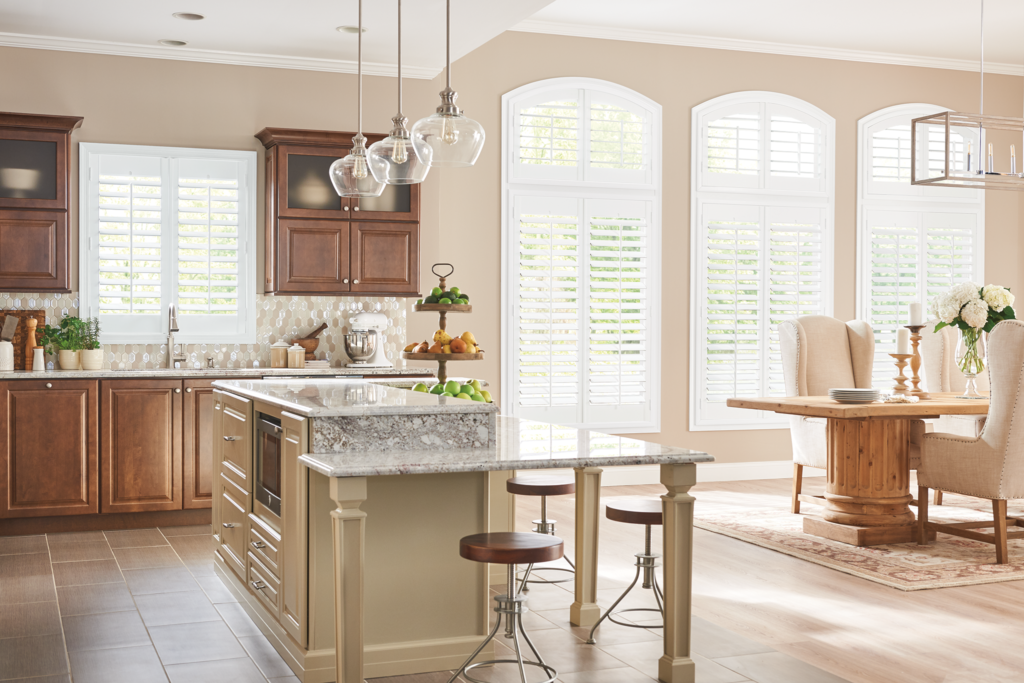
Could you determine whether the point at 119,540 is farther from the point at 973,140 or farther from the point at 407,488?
the point at 973,140

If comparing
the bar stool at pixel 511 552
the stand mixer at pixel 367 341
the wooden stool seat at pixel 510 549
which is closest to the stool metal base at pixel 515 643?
the bar stool at pixel 511 552

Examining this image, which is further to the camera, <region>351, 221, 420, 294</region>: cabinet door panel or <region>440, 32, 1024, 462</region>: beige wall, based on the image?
<region>440, 32, 1024, 462</region>: beige wall

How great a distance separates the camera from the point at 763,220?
7.71 meters

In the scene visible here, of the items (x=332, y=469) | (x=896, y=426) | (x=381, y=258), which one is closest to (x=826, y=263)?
(x=896, y=426)

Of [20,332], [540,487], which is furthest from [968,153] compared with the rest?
[20,332]

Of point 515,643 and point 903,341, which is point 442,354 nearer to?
point 515,643

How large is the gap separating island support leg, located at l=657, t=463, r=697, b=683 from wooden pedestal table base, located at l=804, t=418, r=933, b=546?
238cm

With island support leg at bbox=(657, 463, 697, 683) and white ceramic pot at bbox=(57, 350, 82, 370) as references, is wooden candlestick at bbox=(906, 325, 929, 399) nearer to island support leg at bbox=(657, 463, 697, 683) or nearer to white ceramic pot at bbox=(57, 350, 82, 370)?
island support leg at bbox=(657, 463, 697, 683)

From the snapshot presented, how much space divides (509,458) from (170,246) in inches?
160

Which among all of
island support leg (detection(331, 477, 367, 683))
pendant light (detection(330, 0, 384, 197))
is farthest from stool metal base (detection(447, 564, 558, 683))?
pendant light (detection(330, 0, 384, 197))

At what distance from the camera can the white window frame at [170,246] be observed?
6191mm

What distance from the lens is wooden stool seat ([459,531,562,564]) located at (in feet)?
9.48

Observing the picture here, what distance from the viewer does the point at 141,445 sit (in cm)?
583

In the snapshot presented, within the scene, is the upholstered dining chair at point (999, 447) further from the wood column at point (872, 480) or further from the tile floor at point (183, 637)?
the tile floor at point (183, 637)
